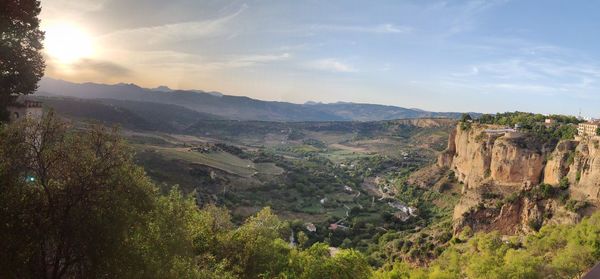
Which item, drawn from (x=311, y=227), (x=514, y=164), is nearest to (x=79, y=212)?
(x=311, y=227)

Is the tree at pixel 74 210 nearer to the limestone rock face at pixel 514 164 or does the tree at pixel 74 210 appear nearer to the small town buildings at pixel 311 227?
the limestone rock face at pixel 514 164

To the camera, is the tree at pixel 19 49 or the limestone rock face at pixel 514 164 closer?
the tree at pixel 19 49

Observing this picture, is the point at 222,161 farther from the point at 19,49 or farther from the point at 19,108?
the point at 19,49

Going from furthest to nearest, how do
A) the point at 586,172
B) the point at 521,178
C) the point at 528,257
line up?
the point at 521,178 < the point at 586,172 < the point at 528,257

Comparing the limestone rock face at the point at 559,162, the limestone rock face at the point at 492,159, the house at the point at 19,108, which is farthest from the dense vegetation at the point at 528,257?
the house at the point at 19,108

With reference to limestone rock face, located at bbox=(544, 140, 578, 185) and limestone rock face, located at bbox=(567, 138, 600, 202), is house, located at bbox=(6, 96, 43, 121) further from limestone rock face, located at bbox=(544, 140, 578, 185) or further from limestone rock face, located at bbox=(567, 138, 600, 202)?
limestone rock face, located at bbox=(544, 140, 578, 185)

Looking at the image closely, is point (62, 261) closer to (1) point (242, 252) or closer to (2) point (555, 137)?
(1) point (242, 252)

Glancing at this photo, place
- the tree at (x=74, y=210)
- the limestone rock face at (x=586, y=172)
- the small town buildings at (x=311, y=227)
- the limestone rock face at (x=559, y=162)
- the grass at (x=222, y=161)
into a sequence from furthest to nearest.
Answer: the grass at (x=222, y=161)
the small town buildings at (x=311, y=227)
the limestone rock face at (x=559, y=162)
the limestone rock face at (x=586, y=172)
the tree at (x=74, y=210)
